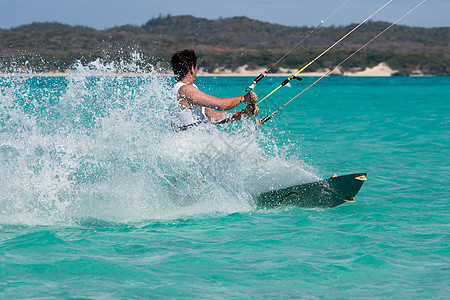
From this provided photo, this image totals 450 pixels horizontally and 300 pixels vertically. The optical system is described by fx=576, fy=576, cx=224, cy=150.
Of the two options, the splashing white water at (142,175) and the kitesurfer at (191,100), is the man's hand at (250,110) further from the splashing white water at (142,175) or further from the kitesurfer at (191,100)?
the splashing white water at (142,175)

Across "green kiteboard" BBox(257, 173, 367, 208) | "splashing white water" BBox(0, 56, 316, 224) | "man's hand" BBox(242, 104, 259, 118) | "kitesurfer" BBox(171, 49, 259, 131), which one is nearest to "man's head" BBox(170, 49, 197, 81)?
"kitesurfer" BBox(171, 49, 259, 131)

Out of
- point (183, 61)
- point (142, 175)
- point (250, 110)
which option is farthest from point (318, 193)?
point (183, 61)

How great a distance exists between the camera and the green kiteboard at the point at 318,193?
23.8ft

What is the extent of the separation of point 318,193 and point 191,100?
203cm

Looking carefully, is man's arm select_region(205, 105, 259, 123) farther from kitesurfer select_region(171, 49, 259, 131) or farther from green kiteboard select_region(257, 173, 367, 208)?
green kiteboard select_region(257, 173, 367, 208)

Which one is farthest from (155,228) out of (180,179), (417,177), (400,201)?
(417,177)

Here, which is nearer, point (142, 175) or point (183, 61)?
point (183, 61)

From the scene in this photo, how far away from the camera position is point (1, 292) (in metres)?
4.62

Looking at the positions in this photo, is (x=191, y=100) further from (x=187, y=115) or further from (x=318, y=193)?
(x=318, y=193)

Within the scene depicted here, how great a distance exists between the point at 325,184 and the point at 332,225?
71 centimetres

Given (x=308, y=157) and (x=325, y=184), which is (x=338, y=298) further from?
(x=308, y=157)

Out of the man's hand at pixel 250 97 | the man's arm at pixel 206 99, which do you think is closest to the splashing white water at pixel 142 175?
the man's arm at pixel 206 99

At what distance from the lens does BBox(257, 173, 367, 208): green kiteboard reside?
23.8 feet

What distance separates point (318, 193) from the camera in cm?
739
